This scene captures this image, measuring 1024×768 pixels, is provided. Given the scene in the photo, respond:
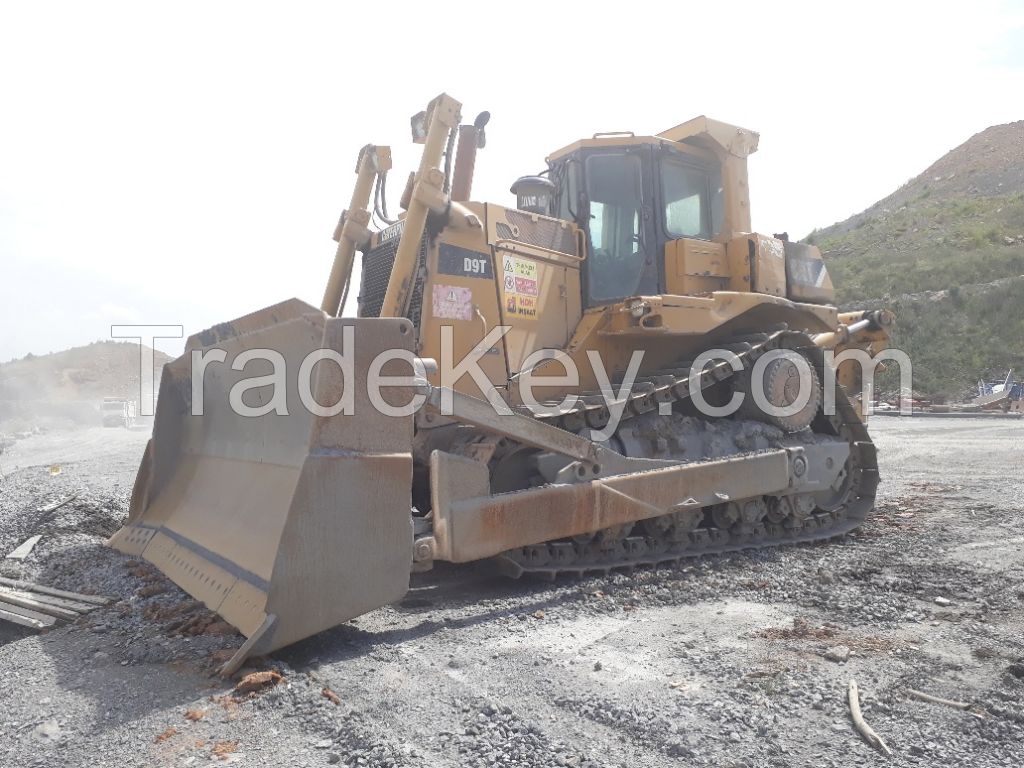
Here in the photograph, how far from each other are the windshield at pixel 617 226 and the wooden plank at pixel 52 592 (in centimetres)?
396

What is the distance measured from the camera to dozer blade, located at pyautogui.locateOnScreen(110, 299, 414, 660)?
352cm

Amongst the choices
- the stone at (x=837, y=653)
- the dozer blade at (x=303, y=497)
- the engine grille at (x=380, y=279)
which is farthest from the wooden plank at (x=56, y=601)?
the stone at (x=837, y=653)

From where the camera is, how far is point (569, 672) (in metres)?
3.41

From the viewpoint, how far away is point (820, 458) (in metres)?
6.49

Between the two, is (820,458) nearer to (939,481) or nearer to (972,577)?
(972,577)

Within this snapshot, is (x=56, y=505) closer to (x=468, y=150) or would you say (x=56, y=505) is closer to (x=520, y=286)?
(x=520, y=286)

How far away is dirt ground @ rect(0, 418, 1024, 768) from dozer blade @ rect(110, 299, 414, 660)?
233mm

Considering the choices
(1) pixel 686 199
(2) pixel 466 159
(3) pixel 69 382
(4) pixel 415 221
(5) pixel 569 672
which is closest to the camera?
(5) pixel 569 672

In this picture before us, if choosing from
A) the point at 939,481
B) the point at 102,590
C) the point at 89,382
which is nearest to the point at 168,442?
the point at 102,590

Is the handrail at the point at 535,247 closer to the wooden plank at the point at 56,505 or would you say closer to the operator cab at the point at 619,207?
the operator cab at the point at 619,207

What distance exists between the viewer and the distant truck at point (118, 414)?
32794 millimetres

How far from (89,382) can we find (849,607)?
5747 cm

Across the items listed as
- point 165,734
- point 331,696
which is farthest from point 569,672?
point 165,734

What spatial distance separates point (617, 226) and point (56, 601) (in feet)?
15.0
